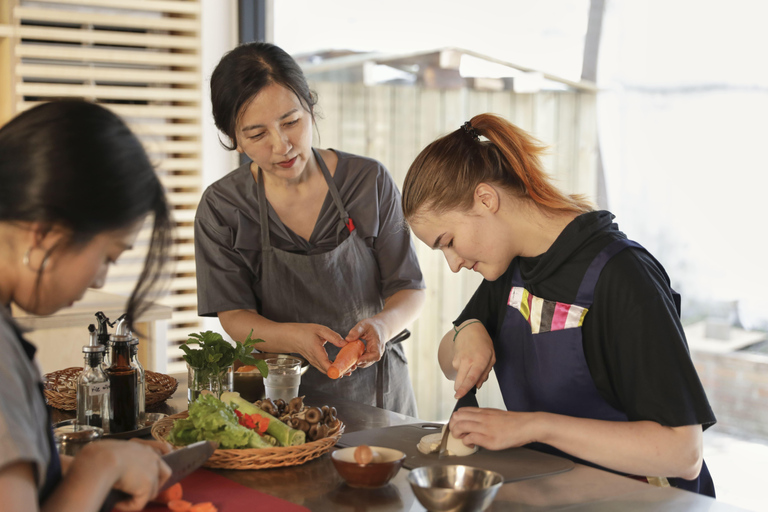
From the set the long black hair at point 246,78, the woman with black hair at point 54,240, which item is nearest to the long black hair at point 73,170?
the woman with black hair at point 54,240

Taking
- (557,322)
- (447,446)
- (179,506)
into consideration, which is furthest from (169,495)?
(557,322)

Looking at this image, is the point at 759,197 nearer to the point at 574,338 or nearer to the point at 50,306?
the point at 574,338

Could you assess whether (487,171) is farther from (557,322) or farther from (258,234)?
(258,234)

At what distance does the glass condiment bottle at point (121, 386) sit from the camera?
74.0 inches

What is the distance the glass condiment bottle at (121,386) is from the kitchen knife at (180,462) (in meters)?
0.50

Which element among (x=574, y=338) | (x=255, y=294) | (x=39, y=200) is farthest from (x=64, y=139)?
→ (x=255, y=294)

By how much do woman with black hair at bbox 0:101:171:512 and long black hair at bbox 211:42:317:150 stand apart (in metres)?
1.20

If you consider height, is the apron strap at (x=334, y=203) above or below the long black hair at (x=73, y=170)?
below

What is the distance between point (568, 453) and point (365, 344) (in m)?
0.79

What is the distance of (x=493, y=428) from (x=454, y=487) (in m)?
0.29

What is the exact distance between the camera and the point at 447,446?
1713 mm

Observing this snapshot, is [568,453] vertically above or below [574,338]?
below

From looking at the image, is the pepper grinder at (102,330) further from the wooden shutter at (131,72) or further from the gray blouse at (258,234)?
the wooden shutter at (131,72)

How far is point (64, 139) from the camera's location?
109 centimetres
